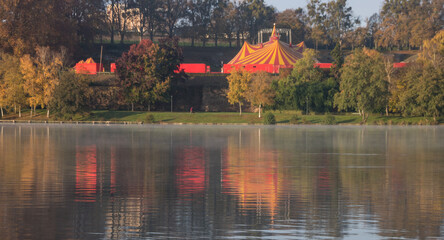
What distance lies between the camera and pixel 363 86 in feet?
239

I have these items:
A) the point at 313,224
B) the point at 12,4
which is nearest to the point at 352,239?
the point at 313,224

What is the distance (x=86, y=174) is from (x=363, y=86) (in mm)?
53084

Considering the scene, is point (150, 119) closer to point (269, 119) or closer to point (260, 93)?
point (269, 119)

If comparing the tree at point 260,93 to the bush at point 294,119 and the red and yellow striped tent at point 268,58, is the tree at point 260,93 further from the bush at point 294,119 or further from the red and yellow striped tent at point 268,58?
the red and yellow striped tent at point 268,58

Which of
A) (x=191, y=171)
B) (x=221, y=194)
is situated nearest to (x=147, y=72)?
(x=191, y=171)

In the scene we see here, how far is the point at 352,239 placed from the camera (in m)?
13.8

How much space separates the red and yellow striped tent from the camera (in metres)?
90.1

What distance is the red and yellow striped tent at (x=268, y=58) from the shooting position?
90.1m

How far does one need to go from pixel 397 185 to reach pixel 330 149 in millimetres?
15732

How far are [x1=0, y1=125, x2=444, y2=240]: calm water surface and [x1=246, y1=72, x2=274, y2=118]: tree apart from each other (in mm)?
40362

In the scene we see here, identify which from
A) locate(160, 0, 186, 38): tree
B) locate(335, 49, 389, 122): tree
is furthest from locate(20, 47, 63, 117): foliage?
locate(160, 0, 186, 38): tree

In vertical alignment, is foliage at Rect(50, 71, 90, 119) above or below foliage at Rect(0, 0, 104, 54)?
below

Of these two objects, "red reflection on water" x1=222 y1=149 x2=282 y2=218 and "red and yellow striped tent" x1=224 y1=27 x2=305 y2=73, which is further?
"red and yellow striped tent" x1=224 y1=27 x2=305 y2=73

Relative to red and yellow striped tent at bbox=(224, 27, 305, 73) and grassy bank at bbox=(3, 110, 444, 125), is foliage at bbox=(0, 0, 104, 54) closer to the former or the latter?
grassy bank at bbox=(3, 110, 444, 125)
